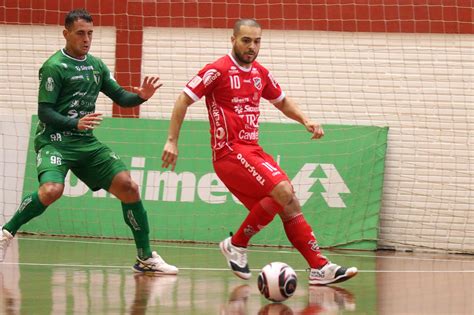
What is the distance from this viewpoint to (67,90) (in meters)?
9.18

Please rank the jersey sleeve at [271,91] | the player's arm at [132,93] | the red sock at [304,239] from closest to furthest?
the red sock at [304,239], the jersey sleeve at [271,91], the player's arm at [132,93]

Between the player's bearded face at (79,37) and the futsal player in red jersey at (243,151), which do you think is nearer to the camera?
the futsal player in red jersey at (243,151)

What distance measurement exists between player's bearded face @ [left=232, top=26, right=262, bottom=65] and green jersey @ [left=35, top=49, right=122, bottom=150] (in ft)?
4.74

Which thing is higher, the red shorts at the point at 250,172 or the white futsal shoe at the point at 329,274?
the red shorts at the point at 250,172

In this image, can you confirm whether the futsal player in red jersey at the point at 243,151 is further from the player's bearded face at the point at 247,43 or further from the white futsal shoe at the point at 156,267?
the white futsal shoe at the point at 156,267

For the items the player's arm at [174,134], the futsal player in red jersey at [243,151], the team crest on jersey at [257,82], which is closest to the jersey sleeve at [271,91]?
the team crest on jersey at [257,82]

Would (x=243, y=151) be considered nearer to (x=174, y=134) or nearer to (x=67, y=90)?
(x=174, y=134)

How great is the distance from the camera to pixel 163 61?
14.7m

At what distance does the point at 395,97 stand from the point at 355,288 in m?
5.44

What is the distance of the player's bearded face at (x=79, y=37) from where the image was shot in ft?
29.9

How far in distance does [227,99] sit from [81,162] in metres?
1.52

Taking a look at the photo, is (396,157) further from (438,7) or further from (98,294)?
(98,294)

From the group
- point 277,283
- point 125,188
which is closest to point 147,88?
point 125,188

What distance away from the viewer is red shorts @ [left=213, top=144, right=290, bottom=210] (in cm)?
860
